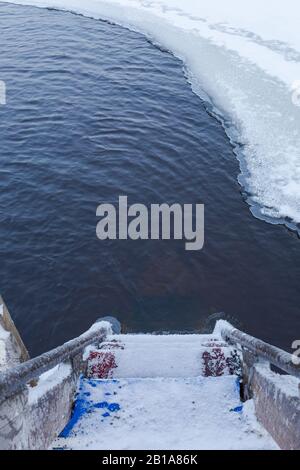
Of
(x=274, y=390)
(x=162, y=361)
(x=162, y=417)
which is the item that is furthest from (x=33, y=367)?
(x=162, y=361)

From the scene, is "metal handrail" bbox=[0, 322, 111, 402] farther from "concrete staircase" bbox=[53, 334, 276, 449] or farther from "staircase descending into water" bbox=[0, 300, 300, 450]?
"concrete staircase" bbox=[53, 334, 276, 449]

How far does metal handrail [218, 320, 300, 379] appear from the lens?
338 cm

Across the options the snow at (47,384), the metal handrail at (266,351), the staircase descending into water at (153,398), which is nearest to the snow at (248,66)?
the metal handrail at (266,351)

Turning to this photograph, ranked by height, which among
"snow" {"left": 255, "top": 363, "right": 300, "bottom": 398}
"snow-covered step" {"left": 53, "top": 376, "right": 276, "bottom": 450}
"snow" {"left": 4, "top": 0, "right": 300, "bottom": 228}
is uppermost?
"snow" {"left": 4, "top": 0, "right": 300, "bottom": 228}

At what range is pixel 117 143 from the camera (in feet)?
40.9

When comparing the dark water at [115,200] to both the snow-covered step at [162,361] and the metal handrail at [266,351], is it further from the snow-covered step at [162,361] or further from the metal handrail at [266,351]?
the snow-covered step at [162,361]

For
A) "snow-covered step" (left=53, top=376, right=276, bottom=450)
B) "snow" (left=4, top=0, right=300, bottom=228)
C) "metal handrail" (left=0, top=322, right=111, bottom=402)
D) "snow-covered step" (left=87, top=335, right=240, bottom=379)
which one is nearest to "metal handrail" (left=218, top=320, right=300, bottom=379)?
"snow-covered step" (left=87, top=335, right=240, bottom=379)

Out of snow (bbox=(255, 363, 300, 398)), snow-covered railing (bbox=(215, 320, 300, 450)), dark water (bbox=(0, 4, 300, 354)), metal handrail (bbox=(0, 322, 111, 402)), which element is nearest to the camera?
metal handrail (bbox=(0, 322, 111, 402))

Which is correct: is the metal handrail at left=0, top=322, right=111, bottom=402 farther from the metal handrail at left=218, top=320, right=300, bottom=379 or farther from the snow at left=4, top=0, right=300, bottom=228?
the snow at left=4, top=0, right=300, bottom=228

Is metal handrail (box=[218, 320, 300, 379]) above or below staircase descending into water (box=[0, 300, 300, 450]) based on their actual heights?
above

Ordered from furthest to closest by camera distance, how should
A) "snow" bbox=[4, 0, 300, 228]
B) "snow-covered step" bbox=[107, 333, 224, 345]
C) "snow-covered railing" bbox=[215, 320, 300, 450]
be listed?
"snow" bbox=[4, 0, 300, 228] < "snow-covered step" bbox=[107, 333, 224, 345] < "snow-covered railing" bbox=[215, 320, 300, 450]

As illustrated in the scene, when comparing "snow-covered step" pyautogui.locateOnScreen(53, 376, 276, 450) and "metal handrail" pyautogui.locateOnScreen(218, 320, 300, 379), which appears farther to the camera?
"snow-covered step" pyautogui.locateOnScreen(53, 376, 276, 450)

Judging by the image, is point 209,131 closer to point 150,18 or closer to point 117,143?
point 117,143

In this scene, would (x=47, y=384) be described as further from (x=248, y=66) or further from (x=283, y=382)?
(x=248, y=66)
